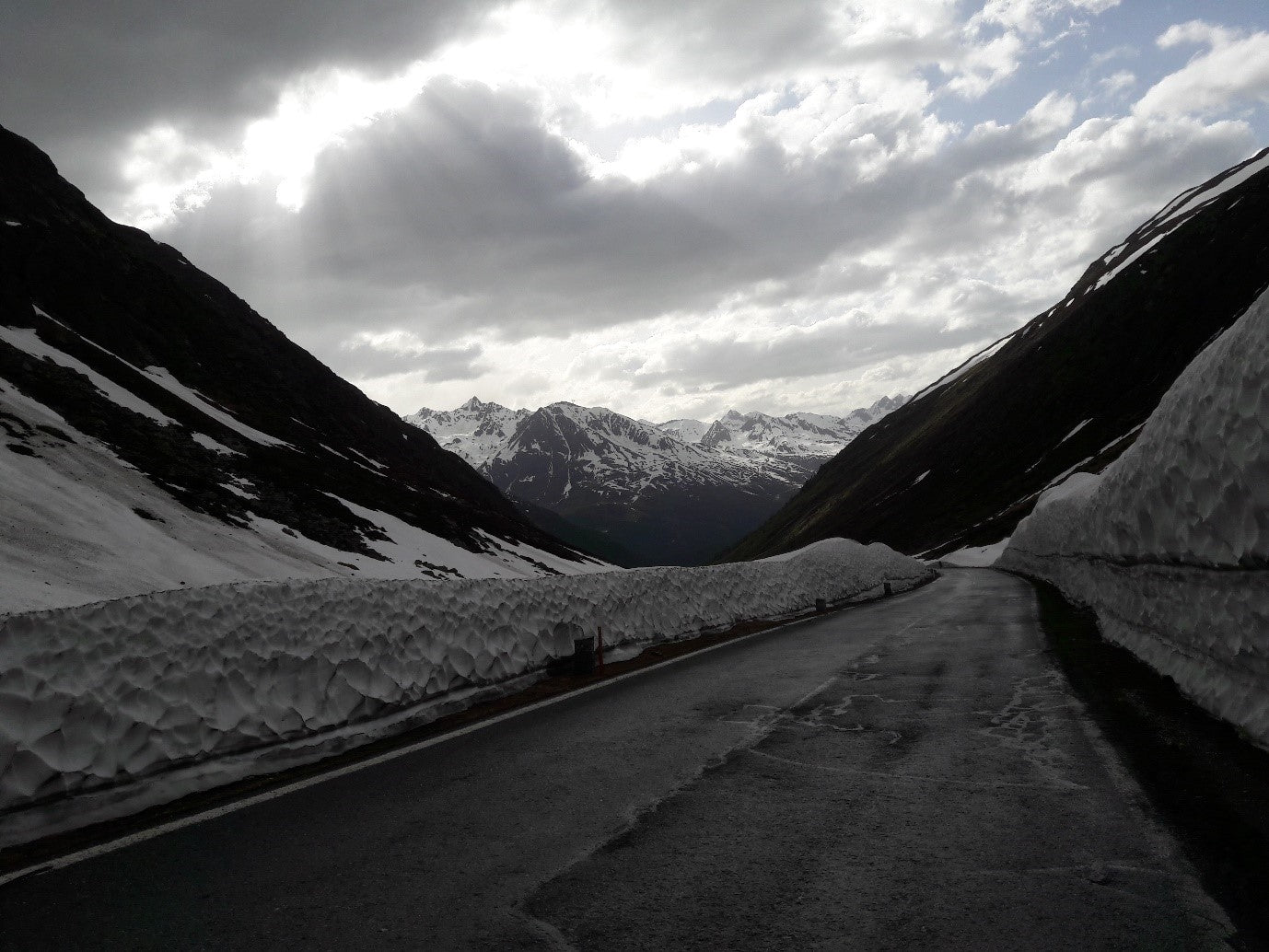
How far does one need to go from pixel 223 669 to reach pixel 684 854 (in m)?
4.38

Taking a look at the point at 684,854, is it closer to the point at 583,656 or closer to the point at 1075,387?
the point at 583,656

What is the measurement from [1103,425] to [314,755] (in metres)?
96.4

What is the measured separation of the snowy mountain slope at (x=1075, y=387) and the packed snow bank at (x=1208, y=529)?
68.8 meters

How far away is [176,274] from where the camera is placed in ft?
307

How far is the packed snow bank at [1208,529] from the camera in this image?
5926 millimetres

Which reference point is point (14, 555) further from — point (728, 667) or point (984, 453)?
point (984, 453)

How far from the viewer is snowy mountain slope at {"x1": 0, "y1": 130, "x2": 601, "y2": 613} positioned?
2417 cm

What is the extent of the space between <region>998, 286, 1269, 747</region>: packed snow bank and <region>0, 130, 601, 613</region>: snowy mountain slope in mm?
17282

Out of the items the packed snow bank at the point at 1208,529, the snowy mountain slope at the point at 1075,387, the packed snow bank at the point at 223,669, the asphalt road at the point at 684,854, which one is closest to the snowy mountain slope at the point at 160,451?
the packed snow bank at the point at 223,669

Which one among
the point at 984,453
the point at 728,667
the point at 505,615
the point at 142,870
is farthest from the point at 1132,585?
the point at 984,453

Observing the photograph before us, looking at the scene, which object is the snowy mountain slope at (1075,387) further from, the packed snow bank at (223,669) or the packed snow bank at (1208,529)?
the packed snow bank at (223,669)

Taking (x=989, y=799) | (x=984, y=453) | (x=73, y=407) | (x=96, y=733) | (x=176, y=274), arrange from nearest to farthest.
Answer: (x=989, y=799) < (x=96, y=733) < (x=73, y=407) < (x=176, y=274) < (x=984, y=453)

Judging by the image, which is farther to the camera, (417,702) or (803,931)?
(417,702)

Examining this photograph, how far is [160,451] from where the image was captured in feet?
122
